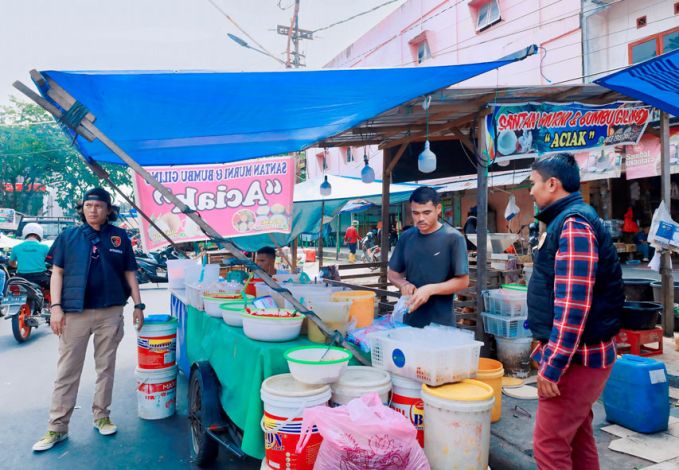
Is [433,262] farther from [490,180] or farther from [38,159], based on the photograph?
[38,159]

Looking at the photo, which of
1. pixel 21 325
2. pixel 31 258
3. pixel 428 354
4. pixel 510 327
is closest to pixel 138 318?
pixel 428 354

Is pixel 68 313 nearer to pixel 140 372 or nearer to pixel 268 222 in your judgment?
pixel 140 372

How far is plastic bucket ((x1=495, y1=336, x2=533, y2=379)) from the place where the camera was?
488cm

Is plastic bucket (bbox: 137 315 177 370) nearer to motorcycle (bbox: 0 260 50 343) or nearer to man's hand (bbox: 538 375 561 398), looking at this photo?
man's hand (bbox: 538 375 561 398)

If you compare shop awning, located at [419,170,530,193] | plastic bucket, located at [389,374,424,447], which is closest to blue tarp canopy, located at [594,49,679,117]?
plastic bucket, located at [389,374,424,447]

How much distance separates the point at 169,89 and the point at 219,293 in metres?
1.88

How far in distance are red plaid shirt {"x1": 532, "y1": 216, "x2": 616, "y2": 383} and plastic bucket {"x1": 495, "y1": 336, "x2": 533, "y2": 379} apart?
10.1 feet

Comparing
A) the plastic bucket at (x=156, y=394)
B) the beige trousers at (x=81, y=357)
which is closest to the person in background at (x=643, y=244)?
the plastic bucket at (x=156, y=394)

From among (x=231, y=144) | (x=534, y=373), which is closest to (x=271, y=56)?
(x=231, y=144)

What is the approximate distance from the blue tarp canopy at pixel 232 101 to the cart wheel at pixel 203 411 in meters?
2.01

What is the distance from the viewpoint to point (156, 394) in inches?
163

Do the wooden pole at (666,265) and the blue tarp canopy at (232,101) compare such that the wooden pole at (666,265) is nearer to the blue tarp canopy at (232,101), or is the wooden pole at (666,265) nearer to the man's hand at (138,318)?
the blue tarp canopy at (232,101)

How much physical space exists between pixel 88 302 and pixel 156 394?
107cm

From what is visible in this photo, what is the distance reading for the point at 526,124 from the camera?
17.5 ft
